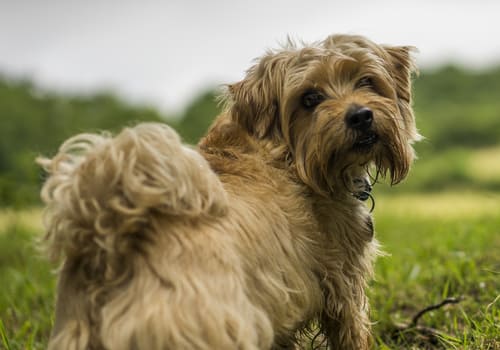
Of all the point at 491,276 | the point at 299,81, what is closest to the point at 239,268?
the point at 299,81

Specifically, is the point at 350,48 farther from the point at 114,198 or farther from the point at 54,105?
the point at 54,105

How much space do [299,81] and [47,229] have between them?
4.84 feet

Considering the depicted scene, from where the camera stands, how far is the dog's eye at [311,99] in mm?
3578

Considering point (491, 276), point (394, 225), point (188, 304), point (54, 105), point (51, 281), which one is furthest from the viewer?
point (54, 105)

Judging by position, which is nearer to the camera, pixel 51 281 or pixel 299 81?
pixel 299 81

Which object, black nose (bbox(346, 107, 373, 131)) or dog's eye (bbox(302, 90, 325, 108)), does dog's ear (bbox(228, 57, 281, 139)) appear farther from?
black nose (bbox(346, 107, 373, 131))

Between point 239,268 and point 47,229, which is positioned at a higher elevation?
point 47,229

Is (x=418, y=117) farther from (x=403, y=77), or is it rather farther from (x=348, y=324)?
(x=348, y=324)

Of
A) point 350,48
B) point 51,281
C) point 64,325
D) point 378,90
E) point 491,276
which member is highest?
point 350,48

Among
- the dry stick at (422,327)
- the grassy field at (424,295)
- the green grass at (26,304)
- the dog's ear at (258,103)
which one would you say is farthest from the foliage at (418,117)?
the dog's ear at (258,103)

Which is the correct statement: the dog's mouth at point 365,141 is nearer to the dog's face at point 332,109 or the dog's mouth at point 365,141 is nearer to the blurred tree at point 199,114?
the dog's face at point 332,109

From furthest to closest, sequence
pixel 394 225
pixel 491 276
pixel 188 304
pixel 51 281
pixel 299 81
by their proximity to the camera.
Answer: pixel 394 225 → pixel 51 281 → pixel 491 276 → pixel 299 81 → pixel 188 304

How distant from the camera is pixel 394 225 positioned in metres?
9.59

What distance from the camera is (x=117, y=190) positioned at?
270 centimetres
